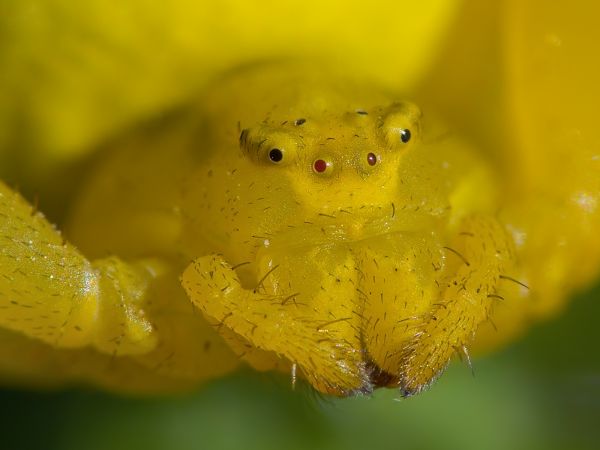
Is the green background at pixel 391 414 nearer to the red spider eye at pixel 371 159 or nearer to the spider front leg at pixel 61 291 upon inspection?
the spider front leg at pixel 61 291

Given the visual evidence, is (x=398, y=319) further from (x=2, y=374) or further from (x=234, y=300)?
(x=2, y=374)

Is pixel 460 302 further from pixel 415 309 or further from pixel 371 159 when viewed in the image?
pixel 371 159

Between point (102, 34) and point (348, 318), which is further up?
point (102, 34)

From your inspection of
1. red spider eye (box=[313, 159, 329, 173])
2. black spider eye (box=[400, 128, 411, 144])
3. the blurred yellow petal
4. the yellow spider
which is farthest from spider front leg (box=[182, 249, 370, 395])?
the blurred yellow petal

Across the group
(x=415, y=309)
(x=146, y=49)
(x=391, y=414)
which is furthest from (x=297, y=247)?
(x=391, y=414)

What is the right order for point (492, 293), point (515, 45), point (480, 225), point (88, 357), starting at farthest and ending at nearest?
point (515, 45) < point (88, 357) < point (480, 225) < point (492, 293)

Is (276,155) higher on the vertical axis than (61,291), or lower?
higher

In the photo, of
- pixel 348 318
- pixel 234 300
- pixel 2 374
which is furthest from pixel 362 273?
pixel 2 374
